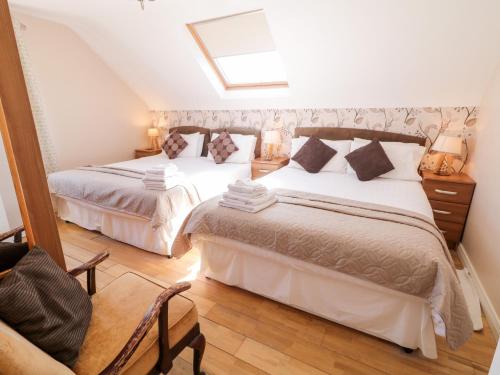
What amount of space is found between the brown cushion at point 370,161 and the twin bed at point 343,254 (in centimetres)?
23

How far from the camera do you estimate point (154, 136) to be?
4898mm

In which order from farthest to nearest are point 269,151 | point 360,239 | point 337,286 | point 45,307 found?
point 269,151 < point 337,286 < point 360,239 < point 45,307

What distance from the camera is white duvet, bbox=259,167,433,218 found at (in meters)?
2.13

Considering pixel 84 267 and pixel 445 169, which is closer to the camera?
pixel 84 267

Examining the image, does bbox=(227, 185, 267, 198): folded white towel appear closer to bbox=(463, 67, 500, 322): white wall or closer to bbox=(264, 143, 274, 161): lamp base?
bbox=(463, 67, 500, 322): white wall

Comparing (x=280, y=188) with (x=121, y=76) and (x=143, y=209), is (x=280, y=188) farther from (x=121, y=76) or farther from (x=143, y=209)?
(x=121, y=76)

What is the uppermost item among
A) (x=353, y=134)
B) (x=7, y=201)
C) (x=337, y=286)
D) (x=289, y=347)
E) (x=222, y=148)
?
(x=353, y=134)

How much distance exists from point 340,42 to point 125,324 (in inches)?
120

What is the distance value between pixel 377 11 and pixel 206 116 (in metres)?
2.91

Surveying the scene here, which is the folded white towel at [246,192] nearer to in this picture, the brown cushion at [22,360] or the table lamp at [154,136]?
the brown cushion at [22,360]

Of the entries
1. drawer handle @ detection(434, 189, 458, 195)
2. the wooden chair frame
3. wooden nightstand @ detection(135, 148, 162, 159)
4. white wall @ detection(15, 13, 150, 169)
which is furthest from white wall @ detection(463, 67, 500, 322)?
white wall @ detection(15, 13, 150, 169)

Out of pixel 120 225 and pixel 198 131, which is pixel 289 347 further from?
pixel 198 131

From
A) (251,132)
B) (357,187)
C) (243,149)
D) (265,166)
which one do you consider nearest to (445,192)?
(357,187)

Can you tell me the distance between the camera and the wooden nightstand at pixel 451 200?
256 centimetres
